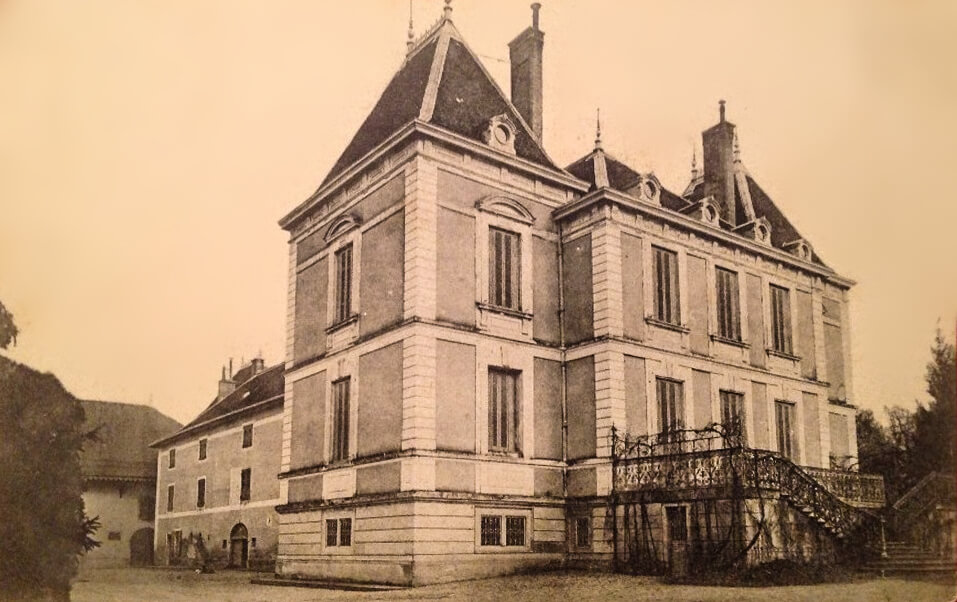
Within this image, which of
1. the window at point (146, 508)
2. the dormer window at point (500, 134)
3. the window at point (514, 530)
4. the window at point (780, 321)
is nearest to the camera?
the window at point (514, 530)

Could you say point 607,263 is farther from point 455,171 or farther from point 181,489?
point 181,489

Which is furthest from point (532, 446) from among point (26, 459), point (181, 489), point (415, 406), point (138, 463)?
point (181, 489)

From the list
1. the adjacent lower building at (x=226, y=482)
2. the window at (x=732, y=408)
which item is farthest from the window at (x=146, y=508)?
the window at (x=732, y=408)

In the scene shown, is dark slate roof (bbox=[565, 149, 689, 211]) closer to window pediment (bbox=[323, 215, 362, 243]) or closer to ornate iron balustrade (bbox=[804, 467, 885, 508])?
window pediment (bbox=[323, 215, 362, 243])

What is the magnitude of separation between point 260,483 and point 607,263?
13.5m

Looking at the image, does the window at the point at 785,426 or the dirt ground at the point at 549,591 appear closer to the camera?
the dirt ground at the point at 549,591

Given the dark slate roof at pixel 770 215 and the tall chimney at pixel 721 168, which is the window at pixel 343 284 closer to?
the dark slate roof at pixel 770 215

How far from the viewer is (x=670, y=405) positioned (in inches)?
715

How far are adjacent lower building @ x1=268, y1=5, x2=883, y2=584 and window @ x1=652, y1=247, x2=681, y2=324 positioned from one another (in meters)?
0.05

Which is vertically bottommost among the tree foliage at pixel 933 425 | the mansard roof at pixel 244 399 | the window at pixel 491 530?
the window at pixel 491 530

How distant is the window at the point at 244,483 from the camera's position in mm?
26375

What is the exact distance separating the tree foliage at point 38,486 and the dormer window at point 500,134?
9460 millimetres

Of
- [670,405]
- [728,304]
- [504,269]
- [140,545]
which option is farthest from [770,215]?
[140,545]

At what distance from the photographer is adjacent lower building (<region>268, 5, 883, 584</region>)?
49.5ft
